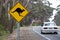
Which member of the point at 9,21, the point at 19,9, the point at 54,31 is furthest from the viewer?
the point at 9,21

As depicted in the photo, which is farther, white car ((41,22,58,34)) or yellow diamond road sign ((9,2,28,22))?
white car ((41,22,58,34))

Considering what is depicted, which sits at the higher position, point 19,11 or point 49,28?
point 19,11

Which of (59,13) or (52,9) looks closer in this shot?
(52,9)

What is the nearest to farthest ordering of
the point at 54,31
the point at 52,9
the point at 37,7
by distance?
the point at 54,31
the point at 37,7
the point at 52,9

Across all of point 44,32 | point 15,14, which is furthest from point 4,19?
point 15,14

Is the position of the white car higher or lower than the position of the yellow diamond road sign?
lower

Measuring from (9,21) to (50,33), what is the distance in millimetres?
5469

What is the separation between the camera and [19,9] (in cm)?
1516

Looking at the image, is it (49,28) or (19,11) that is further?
(49,28)

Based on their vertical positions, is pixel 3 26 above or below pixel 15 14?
below

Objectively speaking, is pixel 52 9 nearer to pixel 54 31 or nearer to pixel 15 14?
pixel 54 31

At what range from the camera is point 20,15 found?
15.3 m

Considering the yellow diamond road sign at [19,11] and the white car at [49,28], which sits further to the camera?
the white car at [49,28]

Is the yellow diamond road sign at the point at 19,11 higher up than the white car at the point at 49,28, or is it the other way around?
the yellow diamond road sign at the point at 19,11
